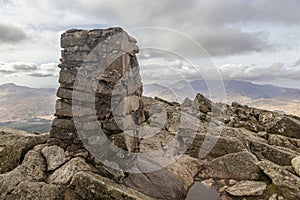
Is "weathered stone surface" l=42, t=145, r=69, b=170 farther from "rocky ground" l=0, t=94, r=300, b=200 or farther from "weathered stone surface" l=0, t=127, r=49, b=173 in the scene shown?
"weathered stone surface" l=0, t=127, r=49, b=173

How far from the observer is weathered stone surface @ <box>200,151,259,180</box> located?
17.8 metres

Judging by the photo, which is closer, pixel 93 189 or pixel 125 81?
pixel 93 189

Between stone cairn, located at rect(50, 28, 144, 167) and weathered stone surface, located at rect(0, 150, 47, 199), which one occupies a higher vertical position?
stone cairn, located at rect(50, 28, 144, 167)

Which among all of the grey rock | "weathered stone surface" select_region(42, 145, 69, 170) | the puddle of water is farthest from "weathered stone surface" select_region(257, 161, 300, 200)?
"weathered stone surface" select_region(42, 145, 69, 170)

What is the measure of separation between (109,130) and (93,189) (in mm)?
4077

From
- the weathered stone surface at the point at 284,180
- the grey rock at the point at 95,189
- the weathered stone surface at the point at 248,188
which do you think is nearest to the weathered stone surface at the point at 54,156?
the grey rock at the point at 95,189

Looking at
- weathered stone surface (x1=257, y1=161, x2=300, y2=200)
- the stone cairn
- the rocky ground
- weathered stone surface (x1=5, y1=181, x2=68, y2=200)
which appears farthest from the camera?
the stone cairn

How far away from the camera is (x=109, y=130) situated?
52.6ft

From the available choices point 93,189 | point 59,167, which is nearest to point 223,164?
point 93,189

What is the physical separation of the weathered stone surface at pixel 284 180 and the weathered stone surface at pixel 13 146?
15.9 m

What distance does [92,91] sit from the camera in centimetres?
1594

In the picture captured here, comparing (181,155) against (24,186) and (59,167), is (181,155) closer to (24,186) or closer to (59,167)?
(59,167)

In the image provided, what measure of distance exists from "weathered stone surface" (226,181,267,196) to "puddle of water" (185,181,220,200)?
98cm

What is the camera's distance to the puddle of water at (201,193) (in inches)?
637
